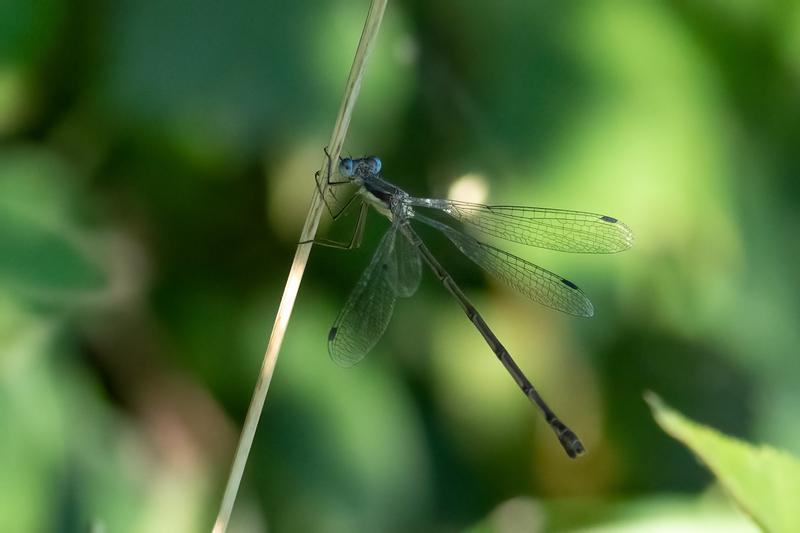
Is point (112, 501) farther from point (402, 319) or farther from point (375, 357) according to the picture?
point (402, 319)

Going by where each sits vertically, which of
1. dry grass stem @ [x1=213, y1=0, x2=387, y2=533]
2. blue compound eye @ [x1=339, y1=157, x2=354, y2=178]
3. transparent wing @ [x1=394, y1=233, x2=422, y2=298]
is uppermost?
blue compound eye @ [x1=339, y1=157, x2=354, y2=178]

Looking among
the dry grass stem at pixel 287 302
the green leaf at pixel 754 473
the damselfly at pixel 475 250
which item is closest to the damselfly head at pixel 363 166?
the damselfly at pixel 475 250

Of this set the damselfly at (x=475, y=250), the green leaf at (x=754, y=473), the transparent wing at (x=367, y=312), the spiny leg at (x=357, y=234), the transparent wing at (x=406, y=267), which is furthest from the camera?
the spiny leg at (x=357, y=234)

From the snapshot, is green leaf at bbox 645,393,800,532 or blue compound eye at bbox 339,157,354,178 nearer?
green leaf at bbox 645,393,800,532

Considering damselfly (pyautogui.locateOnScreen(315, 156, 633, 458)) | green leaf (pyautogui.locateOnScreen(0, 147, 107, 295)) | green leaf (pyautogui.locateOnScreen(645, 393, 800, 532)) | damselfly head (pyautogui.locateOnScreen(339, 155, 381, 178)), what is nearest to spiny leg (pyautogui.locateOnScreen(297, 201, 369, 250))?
damselfly (pyautogui.locateOnScreen(315, 156, 633, 458))

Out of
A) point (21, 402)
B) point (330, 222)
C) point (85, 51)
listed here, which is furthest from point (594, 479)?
point (85, 51)

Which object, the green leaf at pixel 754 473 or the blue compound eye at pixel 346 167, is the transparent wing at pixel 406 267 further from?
the green leaf at pixel 754 473

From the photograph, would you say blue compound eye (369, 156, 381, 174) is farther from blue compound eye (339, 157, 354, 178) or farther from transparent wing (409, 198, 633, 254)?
transparent wing (409, 198, 633, 254)

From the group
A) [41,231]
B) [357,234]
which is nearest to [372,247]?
[357,234]
